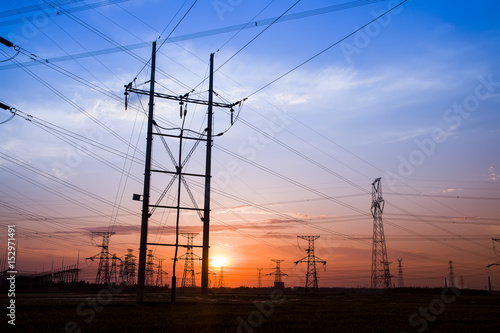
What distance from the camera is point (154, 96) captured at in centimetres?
4512

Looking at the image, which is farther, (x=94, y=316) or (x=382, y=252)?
(x=382, y=252)

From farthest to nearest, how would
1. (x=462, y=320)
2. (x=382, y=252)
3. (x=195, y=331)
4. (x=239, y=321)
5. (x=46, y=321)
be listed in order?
1. (x=382, y=252)
2. (x=462, y=320)
3. (x=239, y=321)
4. (x=46, y=321)
5. (x=195, y=331)

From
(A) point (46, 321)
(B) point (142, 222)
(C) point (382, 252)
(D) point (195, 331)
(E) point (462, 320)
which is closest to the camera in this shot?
(D) point (195, 331)

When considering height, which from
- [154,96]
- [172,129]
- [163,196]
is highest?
[154,96]

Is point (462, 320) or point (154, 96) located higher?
point (154, 96)

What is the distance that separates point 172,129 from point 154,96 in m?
3.81

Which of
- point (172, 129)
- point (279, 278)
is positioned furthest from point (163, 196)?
point (279, 278)

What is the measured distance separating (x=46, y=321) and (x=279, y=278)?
111296 mm

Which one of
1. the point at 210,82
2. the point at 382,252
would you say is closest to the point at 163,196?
the point at 210,82

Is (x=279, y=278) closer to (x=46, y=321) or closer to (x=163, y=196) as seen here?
(x=163, y=196)

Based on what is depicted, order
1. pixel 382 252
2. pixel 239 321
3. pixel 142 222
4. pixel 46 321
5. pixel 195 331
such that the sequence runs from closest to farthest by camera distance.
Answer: pixel 195 331 < pixel 46 321 < pixel 239 321 < pixel 142 222 < pixel 382 252

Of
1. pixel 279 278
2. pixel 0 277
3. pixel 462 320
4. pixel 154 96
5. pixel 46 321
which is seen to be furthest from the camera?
pixel 279 278

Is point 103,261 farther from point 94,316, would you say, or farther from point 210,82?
point 94,316

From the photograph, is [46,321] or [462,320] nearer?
[46,321]
